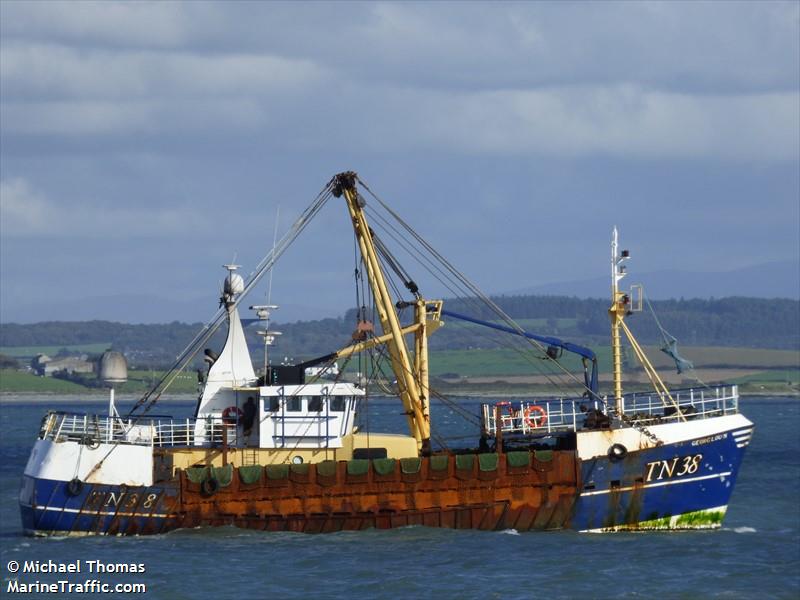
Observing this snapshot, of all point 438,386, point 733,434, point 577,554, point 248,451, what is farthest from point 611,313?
point 438,386

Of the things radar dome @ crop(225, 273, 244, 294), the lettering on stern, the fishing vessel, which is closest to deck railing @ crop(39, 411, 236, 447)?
the fishing vessel

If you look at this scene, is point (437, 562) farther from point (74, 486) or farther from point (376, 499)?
point (74, 486)

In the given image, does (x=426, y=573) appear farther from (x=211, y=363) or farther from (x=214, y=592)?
(x=211, y=363)

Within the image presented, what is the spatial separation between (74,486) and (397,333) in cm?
1069

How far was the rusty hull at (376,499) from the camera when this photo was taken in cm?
4591

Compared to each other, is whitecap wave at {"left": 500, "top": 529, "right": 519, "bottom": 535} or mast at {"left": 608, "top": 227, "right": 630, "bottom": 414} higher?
mast at {"left": 608, "top": 227, "right": 630, "bottom": 414}

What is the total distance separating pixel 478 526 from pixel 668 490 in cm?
562

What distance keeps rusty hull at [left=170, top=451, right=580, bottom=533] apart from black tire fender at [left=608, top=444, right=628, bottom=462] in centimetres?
105

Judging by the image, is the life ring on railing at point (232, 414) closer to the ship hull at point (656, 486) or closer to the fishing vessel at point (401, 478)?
the fishing vessel at point (401, 478)

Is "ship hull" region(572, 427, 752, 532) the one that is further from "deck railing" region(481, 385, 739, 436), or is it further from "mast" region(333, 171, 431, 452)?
"mast" region(333, 171, 431, 452)

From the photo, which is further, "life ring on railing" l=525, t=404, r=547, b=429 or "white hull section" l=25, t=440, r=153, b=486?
Answer: "life ring on railing" l=525, t=404, r=547, b=429

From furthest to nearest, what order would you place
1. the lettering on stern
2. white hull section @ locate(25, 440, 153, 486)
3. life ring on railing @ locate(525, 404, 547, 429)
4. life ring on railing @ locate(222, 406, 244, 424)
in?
1. life ring on railing @ locate(222, 406, 244, 424)
2. life ring on railing @ locate(525, 404, 547, 429)
3. the lettering on stern
4. white hull section @ locate(25, 440, 153, 486)

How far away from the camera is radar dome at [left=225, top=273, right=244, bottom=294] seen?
50.2 metres

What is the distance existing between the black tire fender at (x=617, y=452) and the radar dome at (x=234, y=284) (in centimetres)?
1267
